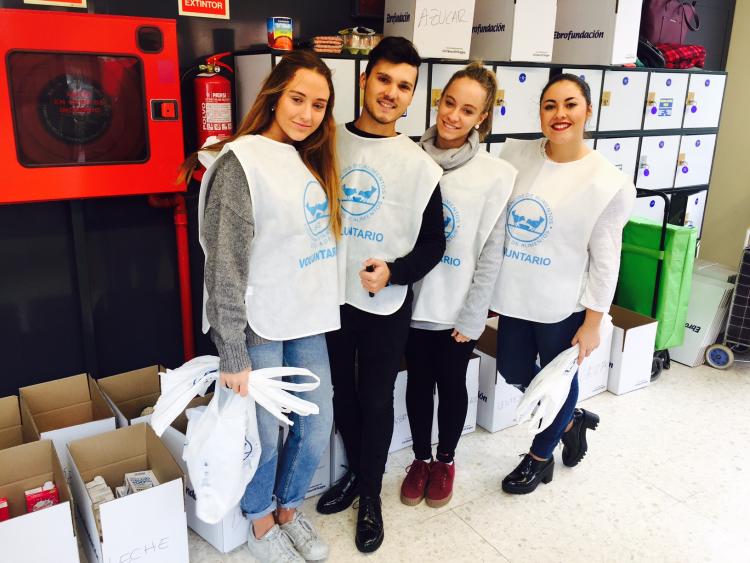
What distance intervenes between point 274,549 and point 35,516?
0.64 meters

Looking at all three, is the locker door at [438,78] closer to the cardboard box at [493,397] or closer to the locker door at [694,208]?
the cardboard box at [493,397]

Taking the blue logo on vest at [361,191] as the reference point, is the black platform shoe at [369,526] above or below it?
below

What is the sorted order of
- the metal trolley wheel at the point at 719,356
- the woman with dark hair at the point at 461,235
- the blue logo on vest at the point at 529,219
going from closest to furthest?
the woman with dark hair at the point at 461,235
the blue logo on vest at the point at 529,219
the metal trolley wheel at the point at 719,356

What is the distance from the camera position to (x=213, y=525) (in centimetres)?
192

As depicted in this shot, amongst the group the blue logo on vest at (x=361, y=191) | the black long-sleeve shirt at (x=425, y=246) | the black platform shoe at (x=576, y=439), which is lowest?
the black platform shoe at (x=576, y=439)

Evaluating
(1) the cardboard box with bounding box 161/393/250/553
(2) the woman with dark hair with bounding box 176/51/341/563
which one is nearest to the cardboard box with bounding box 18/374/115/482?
(1) the cardboard box with bounding box 161/393/250/553

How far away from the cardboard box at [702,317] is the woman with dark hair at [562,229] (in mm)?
1672

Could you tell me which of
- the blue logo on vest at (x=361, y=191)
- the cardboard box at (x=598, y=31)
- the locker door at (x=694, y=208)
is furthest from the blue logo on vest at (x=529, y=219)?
the locker door at (x=694, y=208)

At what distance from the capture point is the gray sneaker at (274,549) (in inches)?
72.4

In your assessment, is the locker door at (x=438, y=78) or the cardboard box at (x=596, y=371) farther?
the cardboard box at (x=596, y=371)

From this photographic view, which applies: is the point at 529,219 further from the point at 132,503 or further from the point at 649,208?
the point at 649,208

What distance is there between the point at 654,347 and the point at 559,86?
178 cm

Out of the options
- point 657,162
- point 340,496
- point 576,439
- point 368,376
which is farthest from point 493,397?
point 657,162

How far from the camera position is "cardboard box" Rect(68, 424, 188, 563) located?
1.65 m
